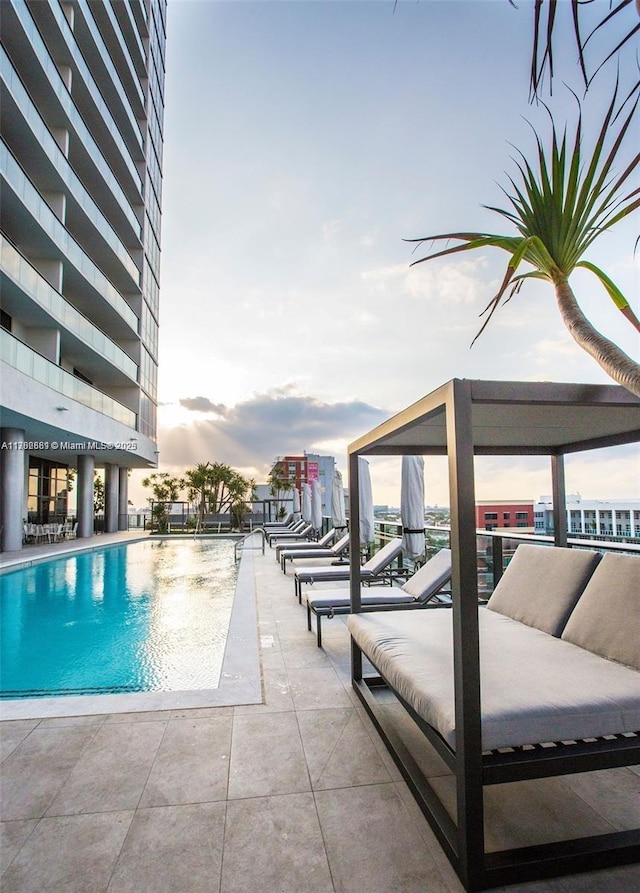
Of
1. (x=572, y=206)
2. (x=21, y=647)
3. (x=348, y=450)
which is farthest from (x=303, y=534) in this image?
(x=572, y=206)

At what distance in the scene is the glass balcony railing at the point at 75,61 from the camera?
13.2 meters

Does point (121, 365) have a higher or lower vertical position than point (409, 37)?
higher

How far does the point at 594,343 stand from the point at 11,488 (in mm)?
14500

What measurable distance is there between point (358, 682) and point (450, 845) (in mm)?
1619

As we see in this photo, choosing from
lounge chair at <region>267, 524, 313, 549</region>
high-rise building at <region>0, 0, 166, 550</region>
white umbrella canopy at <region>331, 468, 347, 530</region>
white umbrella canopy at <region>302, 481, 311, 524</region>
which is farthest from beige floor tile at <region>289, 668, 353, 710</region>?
white umbrella canopy at <region>302, 481, 311, 524</region>

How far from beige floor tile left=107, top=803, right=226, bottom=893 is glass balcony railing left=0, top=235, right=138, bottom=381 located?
12728 millimetres

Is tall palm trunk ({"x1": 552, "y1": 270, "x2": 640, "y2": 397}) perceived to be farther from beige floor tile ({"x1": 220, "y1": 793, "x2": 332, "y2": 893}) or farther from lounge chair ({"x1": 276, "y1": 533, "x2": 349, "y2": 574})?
lounge chair ({"x1": 276, "y1": 533, "x2": 349, "y2": 574})

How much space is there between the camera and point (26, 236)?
14008 millimetres

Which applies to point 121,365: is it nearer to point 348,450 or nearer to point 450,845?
point 348,450

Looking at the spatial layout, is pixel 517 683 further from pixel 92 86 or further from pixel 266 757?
pixel 92 86

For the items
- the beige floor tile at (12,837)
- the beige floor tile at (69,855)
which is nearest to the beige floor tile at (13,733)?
the beige floor tile at (12,837)

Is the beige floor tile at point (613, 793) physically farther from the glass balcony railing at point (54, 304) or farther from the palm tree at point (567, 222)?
the glass balcony railing at point (54, 304)

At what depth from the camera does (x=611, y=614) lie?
2.54 meters

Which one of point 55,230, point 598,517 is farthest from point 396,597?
point 55,230
